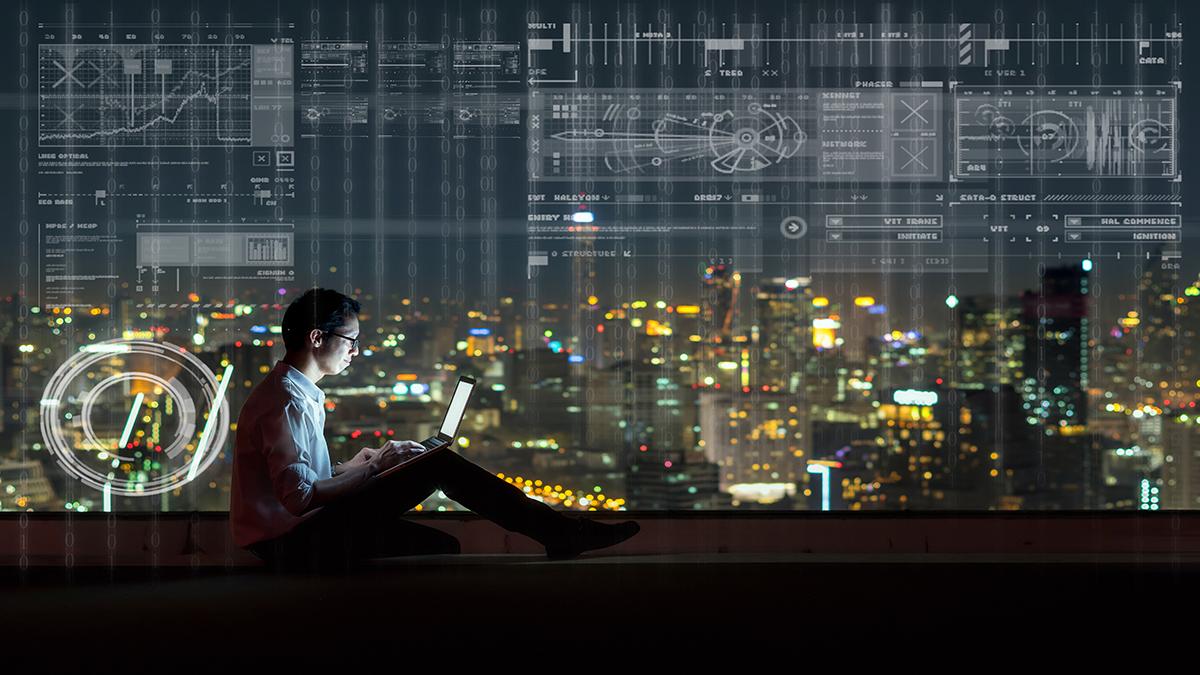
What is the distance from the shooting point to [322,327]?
242 cm

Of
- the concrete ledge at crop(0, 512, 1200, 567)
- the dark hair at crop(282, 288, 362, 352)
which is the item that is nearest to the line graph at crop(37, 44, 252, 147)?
the concrete ledge at crop(0, 512, 1200, 567)

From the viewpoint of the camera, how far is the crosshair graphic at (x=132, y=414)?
4020 millimetres

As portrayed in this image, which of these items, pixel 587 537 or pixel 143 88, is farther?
pixel 143 88

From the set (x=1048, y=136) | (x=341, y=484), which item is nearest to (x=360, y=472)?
(x=341, y=484)

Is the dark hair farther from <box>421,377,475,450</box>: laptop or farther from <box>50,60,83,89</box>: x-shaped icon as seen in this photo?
<box>50,60,83,89</box>: x-shaped icon

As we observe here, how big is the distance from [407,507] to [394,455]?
0.39 ft

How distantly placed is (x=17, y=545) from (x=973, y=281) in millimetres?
3467

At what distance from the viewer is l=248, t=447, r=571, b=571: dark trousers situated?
7.77 feet

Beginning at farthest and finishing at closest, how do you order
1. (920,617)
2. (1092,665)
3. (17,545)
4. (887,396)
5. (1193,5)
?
(887,396) → (1193,5) → (17,545) → (920,617) → (1092,665)

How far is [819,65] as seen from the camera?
14.3 feet

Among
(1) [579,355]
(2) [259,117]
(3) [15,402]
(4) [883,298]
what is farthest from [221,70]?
(4) [883,298]

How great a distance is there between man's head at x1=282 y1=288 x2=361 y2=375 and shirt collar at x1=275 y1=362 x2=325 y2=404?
4 cm

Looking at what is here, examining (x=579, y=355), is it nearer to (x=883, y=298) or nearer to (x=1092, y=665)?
(x=883, y=298)

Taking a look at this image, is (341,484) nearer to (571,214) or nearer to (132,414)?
(571,214)
